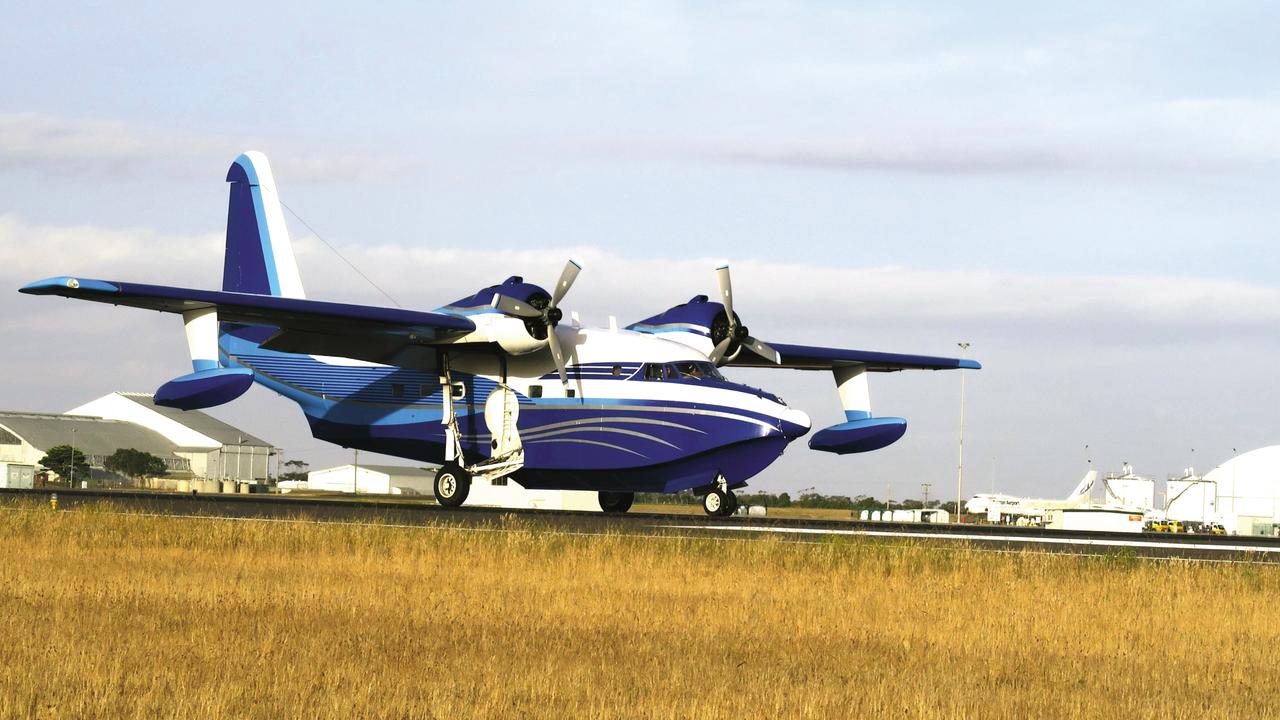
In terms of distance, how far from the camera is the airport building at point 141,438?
372ft

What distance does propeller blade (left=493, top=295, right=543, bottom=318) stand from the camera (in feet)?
118

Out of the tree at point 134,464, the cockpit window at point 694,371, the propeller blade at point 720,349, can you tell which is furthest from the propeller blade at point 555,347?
the tree at point 134,464

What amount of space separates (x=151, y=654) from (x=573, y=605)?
5.84m

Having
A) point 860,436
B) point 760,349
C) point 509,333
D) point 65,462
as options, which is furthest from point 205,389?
point 65,462

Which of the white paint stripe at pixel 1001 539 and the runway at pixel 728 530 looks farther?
the white paint stripe at pixel 1001 539

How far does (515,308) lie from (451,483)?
5.85m

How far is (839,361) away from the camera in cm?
4509

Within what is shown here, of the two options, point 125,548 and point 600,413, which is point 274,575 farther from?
point 600,413

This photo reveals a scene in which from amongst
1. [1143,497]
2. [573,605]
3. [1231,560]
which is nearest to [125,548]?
[573,605]

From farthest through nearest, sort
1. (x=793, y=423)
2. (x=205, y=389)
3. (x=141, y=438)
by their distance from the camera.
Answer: (x=141, y=438) < (x=793, y=423) < (x=205, y=389)

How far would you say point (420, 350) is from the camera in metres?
38.4

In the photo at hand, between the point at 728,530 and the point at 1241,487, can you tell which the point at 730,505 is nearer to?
Result: the point at 728,530

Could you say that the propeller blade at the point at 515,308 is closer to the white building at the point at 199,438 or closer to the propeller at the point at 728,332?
the propeller at the point at 728,332

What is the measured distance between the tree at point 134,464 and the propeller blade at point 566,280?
8572cm
